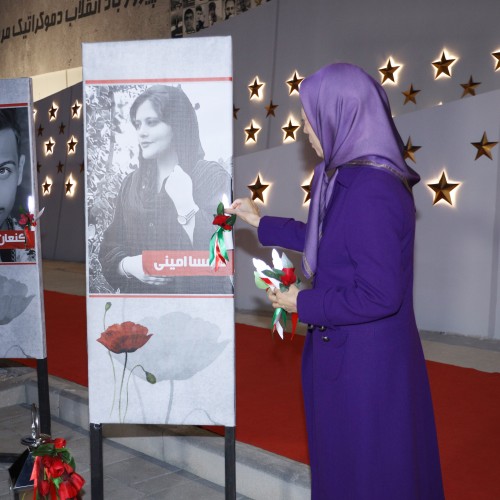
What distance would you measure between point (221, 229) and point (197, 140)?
296mm

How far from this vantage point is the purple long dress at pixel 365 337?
1.51 m

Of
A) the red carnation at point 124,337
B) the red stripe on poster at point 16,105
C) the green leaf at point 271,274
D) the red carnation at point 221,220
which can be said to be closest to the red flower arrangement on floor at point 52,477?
the red carnation at point 124,337

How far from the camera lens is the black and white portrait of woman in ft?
7.24

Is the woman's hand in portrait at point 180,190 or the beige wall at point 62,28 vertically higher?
the beige wall at point 62,28

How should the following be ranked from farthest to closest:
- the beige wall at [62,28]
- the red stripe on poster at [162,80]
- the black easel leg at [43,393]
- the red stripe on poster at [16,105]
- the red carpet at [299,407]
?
1. the beige wall at [62,28]
2. the black easel leg at [43,393]
3. the red stripe on poster at [16,105]
4. the red carpet at [299,407]
5. the red stripe on poster at [162,80]

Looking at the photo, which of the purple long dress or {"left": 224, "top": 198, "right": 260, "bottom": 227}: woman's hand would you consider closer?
the purple long dress

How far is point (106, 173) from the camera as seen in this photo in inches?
88.9

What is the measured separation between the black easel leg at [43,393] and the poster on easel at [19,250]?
0.14 ft

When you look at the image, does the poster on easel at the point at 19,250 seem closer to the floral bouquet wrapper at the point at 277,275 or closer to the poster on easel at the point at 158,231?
the poster on easel at the point at 158,231

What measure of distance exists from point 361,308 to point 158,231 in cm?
93

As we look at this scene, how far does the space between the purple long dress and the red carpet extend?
2.64 ft

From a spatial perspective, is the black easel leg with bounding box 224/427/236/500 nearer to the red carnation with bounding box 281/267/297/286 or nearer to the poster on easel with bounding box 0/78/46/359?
the red carnation with bounding box 281/267/297/286

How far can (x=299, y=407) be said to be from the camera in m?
3.24

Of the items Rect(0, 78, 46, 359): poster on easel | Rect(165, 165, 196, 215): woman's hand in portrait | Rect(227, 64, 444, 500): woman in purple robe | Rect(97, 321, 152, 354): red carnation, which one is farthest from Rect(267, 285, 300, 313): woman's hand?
Rect(0, 78, 46, 359): poster on easel
